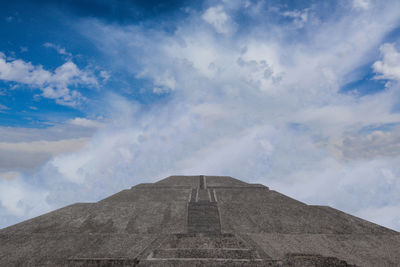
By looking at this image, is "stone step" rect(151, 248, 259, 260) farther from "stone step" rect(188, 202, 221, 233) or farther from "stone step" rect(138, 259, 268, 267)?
"stone step" rect(188, 202, 221, 233)

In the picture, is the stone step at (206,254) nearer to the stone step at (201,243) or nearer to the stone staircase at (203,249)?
the stone staircase at (203,249)

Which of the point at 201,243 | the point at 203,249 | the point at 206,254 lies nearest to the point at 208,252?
the point at 206,254

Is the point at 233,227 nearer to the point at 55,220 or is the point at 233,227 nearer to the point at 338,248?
the point at 338,248

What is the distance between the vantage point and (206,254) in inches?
501

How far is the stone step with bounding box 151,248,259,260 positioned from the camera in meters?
12.6

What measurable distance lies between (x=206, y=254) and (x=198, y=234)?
565cm

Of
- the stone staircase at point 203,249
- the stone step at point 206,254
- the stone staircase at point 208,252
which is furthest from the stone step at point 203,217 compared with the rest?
the stone step at point 206,254

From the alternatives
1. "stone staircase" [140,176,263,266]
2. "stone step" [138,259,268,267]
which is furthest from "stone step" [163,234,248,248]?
"stone step" [138,259,268,267]

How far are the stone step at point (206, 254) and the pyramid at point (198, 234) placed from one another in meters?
0.06

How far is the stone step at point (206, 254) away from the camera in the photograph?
41.2ft

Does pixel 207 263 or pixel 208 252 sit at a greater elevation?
pixel 208 252

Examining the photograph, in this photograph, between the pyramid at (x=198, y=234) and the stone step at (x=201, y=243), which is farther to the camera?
the stone step at (x=201, y=243)

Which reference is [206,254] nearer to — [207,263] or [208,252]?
[208,252]

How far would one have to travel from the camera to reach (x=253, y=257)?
12789mm
